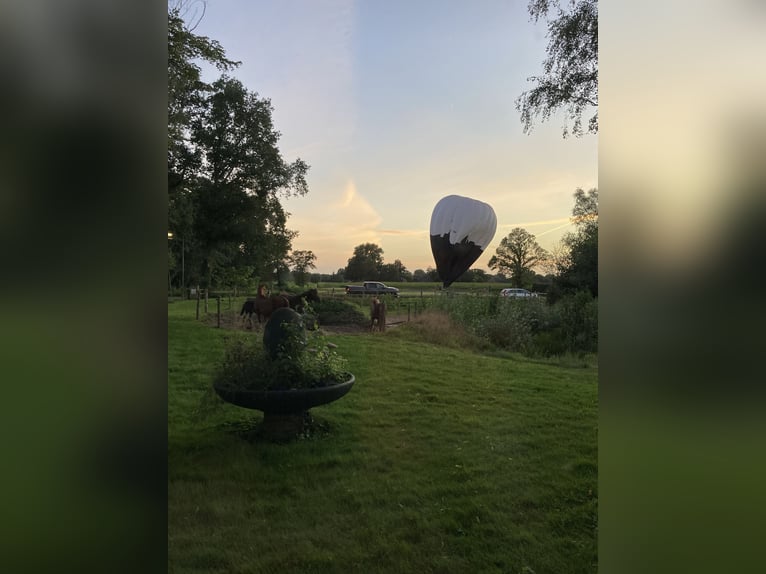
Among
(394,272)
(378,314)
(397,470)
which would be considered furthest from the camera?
(378,314)

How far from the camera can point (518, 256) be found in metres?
2.80

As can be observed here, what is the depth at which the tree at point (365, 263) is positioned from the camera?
277 cm

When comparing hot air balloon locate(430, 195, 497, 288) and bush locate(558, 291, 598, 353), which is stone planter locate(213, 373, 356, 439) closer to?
hot air balloon locate(430, 195, 497, 288)

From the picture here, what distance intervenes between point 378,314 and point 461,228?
28.2 inches

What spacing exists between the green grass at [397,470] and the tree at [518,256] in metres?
0.52

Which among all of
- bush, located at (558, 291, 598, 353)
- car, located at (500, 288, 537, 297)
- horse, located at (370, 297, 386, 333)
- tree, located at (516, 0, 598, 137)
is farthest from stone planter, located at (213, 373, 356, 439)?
tree, located at (516, 0, 598, 137)

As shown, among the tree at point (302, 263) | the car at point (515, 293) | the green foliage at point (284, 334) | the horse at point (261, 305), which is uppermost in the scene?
the tree at point (302, 263)

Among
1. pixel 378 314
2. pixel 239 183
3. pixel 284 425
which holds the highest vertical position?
pixel 239 183

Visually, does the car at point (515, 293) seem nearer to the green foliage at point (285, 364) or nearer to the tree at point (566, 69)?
the tree at point (566, 69)

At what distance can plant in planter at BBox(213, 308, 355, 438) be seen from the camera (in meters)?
2.69

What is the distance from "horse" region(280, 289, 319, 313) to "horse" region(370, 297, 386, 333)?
348 mm

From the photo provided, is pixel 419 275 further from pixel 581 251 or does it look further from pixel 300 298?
pixel 581 251

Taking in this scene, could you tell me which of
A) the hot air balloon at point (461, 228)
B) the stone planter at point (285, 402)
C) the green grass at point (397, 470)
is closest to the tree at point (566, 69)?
the hot air balloon at point (461, 228)

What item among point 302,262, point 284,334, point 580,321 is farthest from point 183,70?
point 580,321
